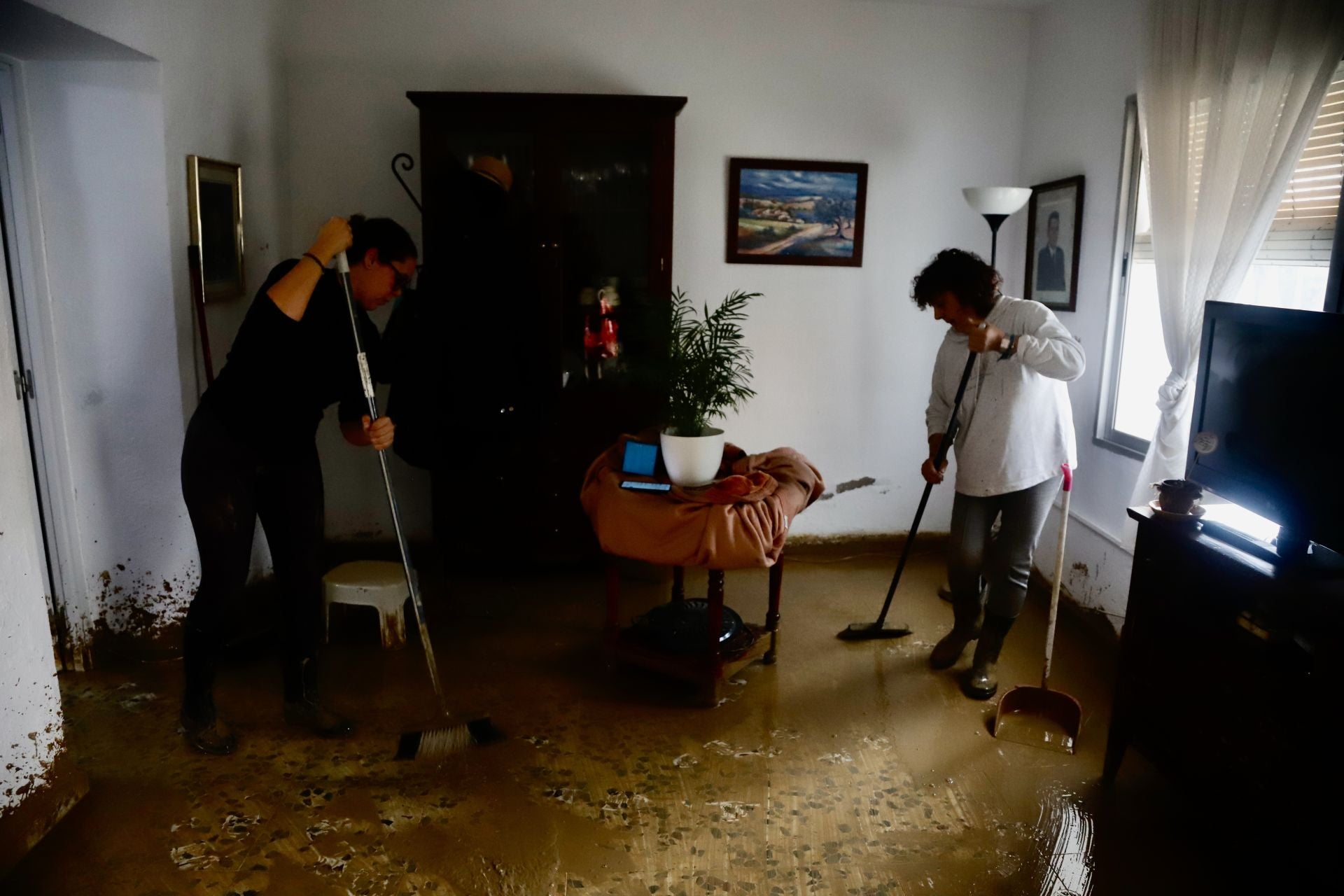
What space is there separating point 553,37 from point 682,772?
3.15 metres

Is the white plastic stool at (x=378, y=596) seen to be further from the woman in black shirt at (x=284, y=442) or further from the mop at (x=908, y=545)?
the mop at (x=908, y=545)

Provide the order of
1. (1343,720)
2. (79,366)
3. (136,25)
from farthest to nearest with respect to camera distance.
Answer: (79,366), (136,25), (1343,720)

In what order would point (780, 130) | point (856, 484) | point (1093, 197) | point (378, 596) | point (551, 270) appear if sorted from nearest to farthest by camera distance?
point (378, 596), point (1093, 197), point (551, 270), point (780, 130), point (856, 484)

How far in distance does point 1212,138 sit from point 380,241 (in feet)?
8.42

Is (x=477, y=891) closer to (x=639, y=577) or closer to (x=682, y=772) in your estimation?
(x=682, y=772)

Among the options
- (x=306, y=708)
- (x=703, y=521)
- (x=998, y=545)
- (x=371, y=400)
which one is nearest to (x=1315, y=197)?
(x=998, y=545)

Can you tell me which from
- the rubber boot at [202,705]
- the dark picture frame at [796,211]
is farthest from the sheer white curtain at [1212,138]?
the rubber boot at [202,705]

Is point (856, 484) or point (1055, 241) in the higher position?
point (1055, 241)

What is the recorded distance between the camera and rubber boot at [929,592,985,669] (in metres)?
3.27

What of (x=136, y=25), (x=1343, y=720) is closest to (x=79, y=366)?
(x=136, y=25)

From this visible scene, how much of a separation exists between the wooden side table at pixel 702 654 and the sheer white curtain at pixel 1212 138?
1.45m

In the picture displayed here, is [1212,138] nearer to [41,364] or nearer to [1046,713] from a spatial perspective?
[1046,713]

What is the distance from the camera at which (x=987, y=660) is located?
3.20 metres

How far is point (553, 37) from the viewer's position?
407cm
